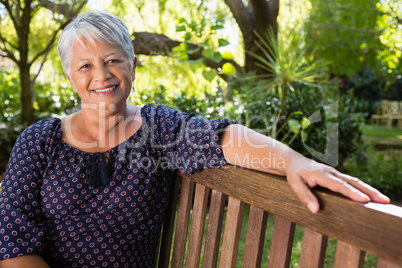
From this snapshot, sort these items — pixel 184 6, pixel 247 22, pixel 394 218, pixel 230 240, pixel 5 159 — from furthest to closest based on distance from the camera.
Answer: pixel 184 6 < pixel 247 22 < pixel 5 159 < pixel 230 240 < pixel 394 218

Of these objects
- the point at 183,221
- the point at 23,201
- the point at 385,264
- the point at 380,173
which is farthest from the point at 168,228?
the point at 380,173

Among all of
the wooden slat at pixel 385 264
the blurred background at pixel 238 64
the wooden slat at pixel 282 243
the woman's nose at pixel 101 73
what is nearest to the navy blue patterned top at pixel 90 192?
the woman's nose at pixel 101 73

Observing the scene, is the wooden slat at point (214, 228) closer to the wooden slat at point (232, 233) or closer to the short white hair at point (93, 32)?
the wooden slat at point (232, 233)

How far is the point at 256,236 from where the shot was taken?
48.6 inches

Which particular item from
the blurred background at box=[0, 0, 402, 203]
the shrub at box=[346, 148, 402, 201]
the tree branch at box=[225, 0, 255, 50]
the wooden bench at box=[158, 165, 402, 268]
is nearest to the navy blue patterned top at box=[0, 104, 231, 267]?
the wooden bench at box=[158, 165, 402, 268]

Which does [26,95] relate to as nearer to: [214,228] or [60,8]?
[60,8]

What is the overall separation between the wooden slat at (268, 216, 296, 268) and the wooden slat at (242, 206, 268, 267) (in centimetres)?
7

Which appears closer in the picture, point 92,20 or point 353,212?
point 353,212

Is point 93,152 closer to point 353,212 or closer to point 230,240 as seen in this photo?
point 230,240

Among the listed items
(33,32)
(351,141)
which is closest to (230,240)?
(351,141)

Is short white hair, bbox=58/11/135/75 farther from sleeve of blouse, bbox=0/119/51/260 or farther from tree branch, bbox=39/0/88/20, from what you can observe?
tree branch, bbox=39/0/88/20

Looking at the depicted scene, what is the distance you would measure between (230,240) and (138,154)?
1.68ft

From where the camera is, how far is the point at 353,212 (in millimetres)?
875

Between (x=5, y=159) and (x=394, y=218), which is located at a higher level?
(x=394, y=218)
